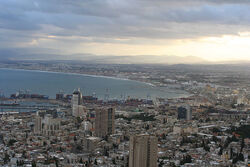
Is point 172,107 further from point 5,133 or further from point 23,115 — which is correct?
point 5,133

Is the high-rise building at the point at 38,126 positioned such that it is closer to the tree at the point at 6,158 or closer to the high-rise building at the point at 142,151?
the tree at the point at 6,158

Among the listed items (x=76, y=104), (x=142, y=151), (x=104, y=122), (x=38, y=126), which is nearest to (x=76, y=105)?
(x=76, y=104)

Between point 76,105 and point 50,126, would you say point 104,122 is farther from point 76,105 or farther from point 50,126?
point 76,105

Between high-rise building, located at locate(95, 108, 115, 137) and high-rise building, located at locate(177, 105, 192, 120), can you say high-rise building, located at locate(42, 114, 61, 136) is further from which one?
high-rise building, located at locate(177, 105, 192, 120)

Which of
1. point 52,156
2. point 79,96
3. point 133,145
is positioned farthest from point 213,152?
point 79,96

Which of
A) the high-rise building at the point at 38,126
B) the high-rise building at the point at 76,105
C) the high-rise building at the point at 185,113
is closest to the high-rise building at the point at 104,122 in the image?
the high-rise building at the point at 38,126

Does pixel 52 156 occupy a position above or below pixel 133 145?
below
